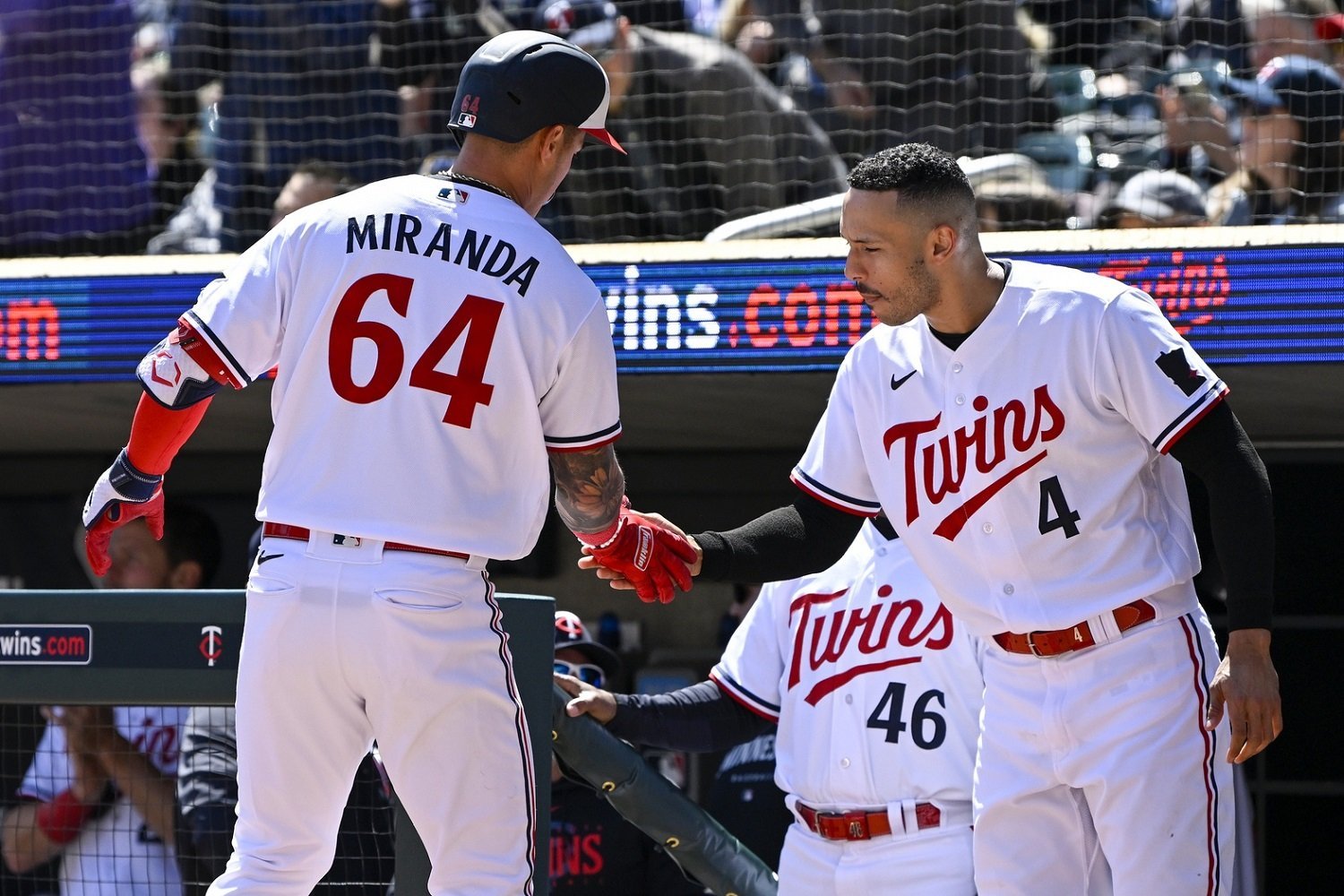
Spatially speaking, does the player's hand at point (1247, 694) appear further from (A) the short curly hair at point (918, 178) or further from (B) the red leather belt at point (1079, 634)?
(A) the short curly hair at point (918, 178)

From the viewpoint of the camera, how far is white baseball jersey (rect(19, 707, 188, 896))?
373cm

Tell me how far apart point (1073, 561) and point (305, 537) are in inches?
48.2

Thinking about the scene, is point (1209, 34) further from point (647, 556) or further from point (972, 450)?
point (647, 556)

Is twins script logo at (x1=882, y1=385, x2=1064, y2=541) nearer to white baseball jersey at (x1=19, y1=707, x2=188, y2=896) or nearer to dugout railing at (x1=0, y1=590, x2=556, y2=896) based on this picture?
dugout railing at (x1=0, y1=590, x2=556, y2=896)

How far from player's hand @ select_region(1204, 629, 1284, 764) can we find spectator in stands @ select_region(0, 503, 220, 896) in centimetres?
229

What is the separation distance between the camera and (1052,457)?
8.62 feet

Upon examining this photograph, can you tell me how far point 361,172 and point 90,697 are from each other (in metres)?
2.80

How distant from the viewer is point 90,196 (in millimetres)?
5523

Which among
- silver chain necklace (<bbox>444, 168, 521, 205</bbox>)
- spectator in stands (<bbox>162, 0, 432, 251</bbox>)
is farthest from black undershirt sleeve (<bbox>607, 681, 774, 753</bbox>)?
spectator in stands (<bbox>162, 0, 432, 251</bbox>)

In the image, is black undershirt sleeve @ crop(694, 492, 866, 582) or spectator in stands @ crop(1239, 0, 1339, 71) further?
spectator in stands @ crop(1239, 0, 1339, 71)

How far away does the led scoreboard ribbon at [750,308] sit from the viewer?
3.71 meters

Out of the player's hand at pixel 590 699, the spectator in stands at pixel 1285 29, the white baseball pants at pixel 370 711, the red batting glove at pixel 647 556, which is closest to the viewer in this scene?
the white baseball pants at pixel 370 711

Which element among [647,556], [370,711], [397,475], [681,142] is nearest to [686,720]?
[647,556]

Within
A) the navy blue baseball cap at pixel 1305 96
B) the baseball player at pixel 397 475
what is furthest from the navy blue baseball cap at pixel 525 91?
the navy blue baseball cap at pixel 1305 96
